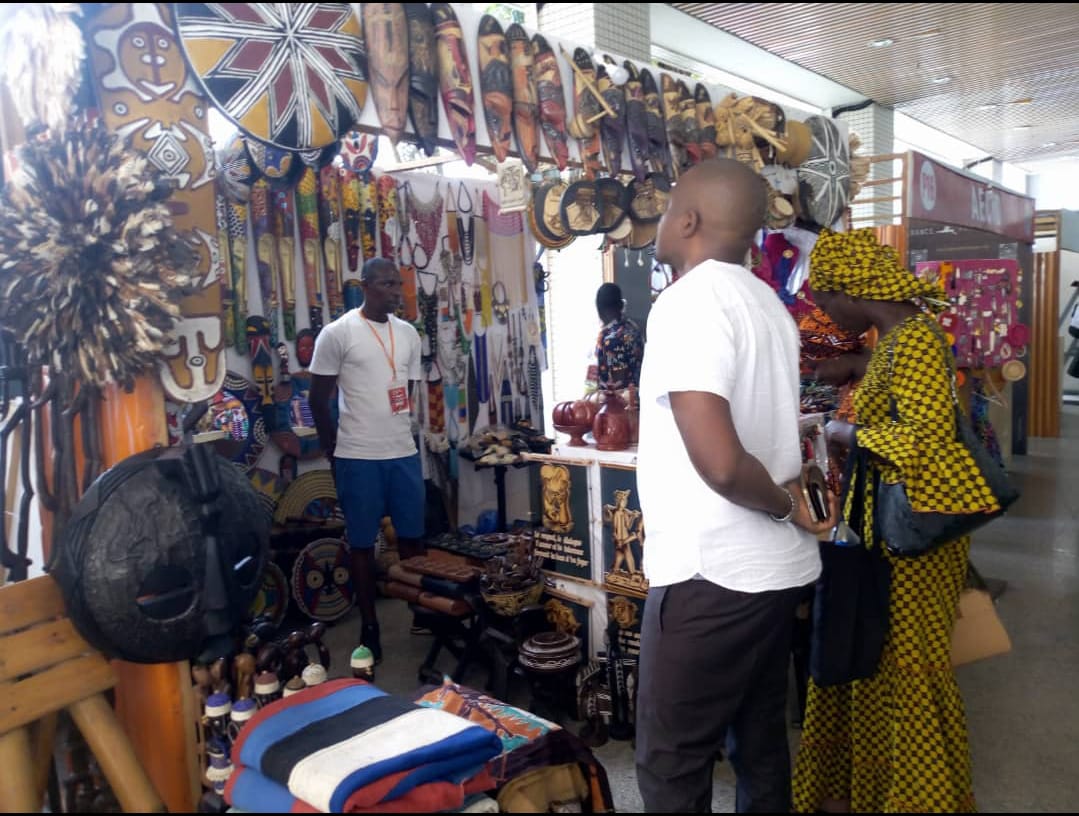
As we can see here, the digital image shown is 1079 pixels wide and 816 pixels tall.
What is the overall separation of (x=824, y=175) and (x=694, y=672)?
320cm

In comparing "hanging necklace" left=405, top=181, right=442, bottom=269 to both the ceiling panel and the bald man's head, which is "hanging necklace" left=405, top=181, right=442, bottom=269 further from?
the bald man's head

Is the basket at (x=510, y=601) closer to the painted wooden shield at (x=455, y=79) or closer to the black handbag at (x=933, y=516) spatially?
the black handbag at (x=933, y=516)

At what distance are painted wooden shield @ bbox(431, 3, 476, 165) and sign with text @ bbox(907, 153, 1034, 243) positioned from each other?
330cm

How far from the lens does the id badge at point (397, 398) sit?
394 centimetres

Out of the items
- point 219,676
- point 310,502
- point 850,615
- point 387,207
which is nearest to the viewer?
point 219,676

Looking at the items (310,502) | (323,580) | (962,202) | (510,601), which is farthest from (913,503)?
(962,202)

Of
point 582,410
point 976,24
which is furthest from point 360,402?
point 976,24

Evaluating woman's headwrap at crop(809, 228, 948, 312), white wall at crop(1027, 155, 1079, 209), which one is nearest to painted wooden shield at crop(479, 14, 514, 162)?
woman's headwrap at crop(809, 228, 948, 312)

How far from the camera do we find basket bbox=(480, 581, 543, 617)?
3.25m

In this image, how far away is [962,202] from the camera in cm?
596

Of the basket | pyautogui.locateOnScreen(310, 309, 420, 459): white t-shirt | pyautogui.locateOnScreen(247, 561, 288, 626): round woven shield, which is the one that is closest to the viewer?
the basket

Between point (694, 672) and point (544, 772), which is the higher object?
point (694, 672)

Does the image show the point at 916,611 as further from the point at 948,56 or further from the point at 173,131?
the point at 948,56

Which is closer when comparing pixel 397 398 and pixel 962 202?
pixel 397 398
